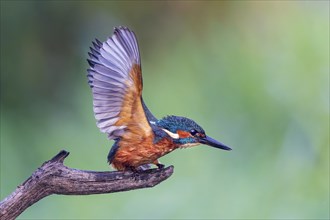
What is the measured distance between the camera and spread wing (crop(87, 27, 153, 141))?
0.92m

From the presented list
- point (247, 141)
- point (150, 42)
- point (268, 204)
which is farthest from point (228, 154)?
point (150, 42)

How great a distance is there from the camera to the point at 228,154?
1.86 metres

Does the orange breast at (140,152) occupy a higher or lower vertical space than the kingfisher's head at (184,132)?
lower

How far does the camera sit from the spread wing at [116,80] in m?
0.92

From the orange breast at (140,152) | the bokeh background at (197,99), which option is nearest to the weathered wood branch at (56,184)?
the orange breast at (140,152)

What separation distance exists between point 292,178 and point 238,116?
0.72ft

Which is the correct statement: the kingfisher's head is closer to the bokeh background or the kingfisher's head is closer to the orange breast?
the orange breast

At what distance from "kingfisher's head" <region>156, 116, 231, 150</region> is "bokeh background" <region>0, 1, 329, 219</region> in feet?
2.48

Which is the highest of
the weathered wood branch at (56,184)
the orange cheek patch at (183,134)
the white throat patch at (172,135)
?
the orange cheek patch at (183,134)

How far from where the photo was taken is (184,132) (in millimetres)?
947

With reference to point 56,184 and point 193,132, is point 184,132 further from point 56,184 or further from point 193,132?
point 56,184

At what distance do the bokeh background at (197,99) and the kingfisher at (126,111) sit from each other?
758mm

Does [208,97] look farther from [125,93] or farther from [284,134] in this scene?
[125,93]

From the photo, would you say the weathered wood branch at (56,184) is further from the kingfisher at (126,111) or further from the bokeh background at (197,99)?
the bokeh background at (197,99)
